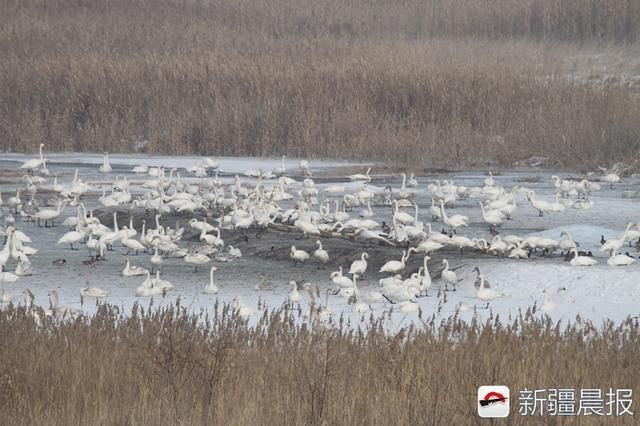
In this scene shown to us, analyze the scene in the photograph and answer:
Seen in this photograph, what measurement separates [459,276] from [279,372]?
14.5 ft

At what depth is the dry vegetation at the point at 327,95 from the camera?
2048cm

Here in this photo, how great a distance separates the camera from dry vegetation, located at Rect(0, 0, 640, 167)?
806 inches

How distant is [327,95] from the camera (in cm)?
2181

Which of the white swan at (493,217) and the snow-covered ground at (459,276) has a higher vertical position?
the white swan at (493,217)

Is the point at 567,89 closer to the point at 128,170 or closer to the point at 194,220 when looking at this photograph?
the point at 128,170

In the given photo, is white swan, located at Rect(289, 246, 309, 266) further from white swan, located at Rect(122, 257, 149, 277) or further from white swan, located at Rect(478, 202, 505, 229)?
white swan, located at Rect(478, 202, 505, 229)

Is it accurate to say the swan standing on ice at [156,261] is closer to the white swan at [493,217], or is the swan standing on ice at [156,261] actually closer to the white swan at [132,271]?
the white swan at [132,271]

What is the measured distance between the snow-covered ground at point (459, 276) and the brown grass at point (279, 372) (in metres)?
1.33

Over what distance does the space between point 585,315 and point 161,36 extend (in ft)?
68.3

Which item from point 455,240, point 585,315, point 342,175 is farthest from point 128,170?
point 585,315

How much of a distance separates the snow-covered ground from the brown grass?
4.35 ft

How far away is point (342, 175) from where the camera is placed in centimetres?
1920

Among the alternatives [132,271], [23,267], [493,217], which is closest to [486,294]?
[132,271]

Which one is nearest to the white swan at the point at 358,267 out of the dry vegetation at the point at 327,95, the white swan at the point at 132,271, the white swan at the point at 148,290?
the white swan at the point at 148,290
